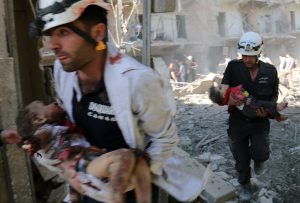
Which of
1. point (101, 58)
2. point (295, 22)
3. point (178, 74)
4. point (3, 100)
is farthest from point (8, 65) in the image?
point (295, 22)

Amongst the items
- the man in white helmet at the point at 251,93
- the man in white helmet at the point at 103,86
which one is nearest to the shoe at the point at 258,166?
the man in white helmet at the point at 251,93

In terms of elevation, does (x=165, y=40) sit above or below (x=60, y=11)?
below

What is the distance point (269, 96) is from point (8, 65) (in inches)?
116

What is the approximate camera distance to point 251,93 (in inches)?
194

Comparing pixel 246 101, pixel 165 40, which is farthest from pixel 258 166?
pixel 165 40

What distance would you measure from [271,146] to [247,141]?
2418mm

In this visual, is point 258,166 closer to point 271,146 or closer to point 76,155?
point 271,146

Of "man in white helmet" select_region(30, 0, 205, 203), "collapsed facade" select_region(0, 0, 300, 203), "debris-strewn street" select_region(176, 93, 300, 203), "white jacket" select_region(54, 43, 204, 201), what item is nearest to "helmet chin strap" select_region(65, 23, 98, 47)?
"man in white helmet" select_region(30, 0, 205, 203)

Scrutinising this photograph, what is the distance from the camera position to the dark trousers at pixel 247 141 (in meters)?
5.00

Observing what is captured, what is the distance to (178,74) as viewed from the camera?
22.3 m

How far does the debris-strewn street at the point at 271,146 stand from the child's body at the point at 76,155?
3.11 metres

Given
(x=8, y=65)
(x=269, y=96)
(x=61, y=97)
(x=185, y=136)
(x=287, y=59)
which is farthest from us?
(x=287, y=59)

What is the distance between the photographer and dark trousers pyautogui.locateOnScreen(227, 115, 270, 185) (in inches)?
197

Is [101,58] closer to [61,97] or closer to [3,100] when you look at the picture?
[61,97]
